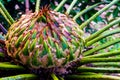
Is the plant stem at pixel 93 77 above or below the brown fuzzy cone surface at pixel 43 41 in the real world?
below

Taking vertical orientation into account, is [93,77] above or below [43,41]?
below

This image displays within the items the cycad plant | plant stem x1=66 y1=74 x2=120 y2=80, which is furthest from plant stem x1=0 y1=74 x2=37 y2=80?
plant stem x1=66 y1=74 x2=120 y2=80

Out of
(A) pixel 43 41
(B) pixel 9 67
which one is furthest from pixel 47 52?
(B) pixel 9 67

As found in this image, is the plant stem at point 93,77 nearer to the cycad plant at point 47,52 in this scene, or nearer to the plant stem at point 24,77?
the cycad plant at point 47,52

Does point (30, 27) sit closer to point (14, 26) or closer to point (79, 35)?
point (14, 26)

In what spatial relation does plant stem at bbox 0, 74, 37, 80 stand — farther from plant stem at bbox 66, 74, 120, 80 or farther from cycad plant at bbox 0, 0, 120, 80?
plant stem at bbox 66, 74, 120, 80

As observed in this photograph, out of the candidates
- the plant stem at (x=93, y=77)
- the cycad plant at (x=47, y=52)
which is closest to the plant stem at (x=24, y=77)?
the cycad plant at (x=47, y=52)

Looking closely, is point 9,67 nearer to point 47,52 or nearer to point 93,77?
point 47,52

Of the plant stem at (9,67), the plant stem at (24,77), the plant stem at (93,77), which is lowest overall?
the plant stem at (93,77)

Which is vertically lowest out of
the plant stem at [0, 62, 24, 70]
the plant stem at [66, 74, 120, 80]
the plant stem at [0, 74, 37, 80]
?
the plant stem at [66, 74, 120, 80]
